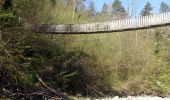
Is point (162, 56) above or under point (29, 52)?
under

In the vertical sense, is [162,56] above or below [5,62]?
below

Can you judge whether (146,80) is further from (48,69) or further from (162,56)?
(48,69)

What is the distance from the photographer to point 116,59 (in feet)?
78.0

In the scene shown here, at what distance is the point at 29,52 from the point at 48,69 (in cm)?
110

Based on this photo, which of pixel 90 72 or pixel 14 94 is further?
pixel 90 72

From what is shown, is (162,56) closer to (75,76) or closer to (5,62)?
(75,76)

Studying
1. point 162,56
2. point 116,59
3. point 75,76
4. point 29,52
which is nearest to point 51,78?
point 29,52

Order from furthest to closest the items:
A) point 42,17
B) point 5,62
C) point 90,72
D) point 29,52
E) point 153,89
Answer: point 153,89, point 90,72, point 42,17, point 29,52, point 5,62

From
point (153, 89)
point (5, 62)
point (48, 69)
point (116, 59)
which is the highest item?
point (5, 62)

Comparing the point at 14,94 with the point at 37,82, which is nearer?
the point at 14,94

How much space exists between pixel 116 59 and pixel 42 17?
8.58m

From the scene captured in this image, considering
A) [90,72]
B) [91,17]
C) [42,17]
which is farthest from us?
[91,17]

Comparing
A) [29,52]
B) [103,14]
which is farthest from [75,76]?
[103,14]

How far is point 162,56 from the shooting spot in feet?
98.7
